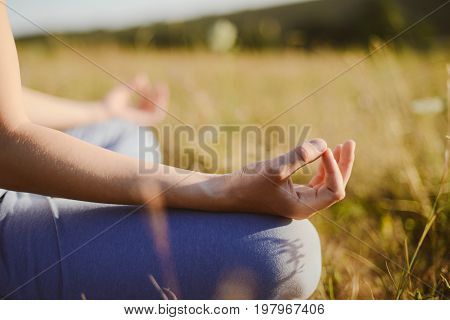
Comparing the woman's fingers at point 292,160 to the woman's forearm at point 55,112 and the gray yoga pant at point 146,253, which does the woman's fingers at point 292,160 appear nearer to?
the gray yoga pant at point 146,253

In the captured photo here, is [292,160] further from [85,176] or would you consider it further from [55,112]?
[55,112]

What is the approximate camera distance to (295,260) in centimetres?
74

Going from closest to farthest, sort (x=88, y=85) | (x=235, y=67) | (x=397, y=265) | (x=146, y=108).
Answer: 1. (x=397, y=265)
2. (x=146, y=108)
3. (x=88, y=85)
4. (x=235, y=67)

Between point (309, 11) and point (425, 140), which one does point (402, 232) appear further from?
point (309, 11)

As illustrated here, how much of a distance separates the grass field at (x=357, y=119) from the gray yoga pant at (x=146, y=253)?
0.78 ft

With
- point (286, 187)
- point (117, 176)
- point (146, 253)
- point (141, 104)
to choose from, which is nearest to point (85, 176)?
point (117, 176)

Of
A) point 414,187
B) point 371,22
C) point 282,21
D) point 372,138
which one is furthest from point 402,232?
point 282,21

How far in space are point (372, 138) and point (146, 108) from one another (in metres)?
0.89

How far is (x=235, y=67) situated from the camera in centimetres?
380

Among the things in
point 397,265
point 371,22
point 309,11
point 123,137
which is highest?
point 309,11

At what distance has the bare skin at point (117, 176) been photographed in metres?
0.65

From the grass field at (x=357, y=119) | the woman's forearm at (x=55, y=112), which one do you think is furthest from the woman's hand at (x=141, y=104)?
the grass field at (x=357, y=119)

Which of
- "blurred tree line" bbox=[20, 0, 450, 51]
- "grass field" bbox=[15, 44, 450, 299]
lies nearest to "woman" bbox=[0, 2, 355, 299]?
"grass field" bbox=[15, 44, 450, 299]

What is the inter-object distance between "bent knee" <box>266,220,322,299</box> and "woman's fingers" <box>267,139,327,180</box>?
114 millimetres
